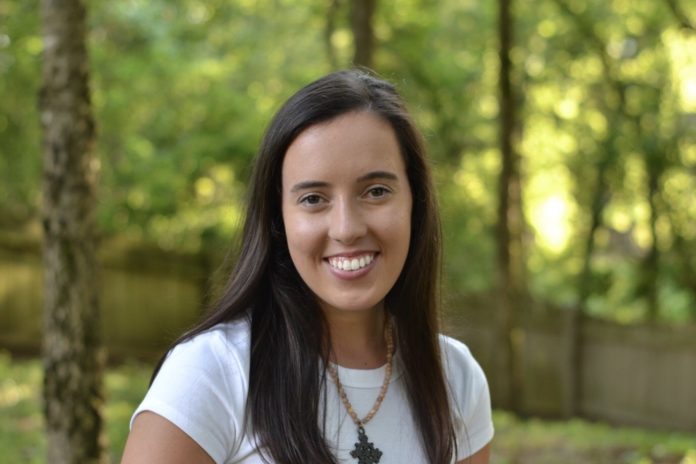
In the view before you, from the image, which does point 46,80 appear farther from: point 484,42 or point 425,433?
point 484,42

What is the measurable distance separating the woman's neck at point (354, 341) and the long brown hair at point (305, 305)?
3 cm

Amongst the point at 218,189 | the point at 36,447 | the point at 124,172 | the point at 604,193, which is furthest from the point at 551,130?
the point at 36,447

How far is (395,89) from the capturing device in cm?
229

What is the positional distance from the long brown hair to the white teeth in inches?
6.1

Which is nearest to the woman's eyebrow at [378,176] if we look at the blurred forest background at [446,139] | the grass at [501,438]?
the grass at [501,438]

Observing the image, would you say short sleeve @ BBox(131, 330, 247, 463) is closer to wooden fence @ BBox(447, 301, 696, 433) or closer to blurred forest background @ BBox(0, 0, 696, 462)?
blurred forest background @ BBox(0, 0, 696, 462)

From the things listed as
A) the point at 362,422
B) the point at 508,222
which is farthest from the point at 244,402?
the point at 508,222

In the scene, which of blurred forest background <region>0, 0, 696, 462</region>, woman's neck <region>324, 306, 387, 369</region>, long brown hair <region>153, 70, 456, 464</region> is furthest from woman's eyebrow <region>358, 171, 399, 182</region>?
blurred forest background <region>0, 0, 696, 462</region>

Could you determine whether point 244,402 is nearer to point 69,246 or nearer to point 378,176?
point 378,176

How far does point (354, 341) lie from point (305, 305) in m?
0.15

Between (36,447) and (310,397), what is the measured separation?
17.5 feet

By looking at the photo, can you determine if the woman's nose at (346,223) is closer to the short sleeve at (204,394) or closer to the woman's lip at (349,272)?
the woman's lip at (349,272)

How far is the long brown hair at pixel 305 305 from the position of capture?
Answer: 6.67 ft

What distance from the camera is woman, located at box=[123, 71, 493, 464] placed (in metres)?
1.94
